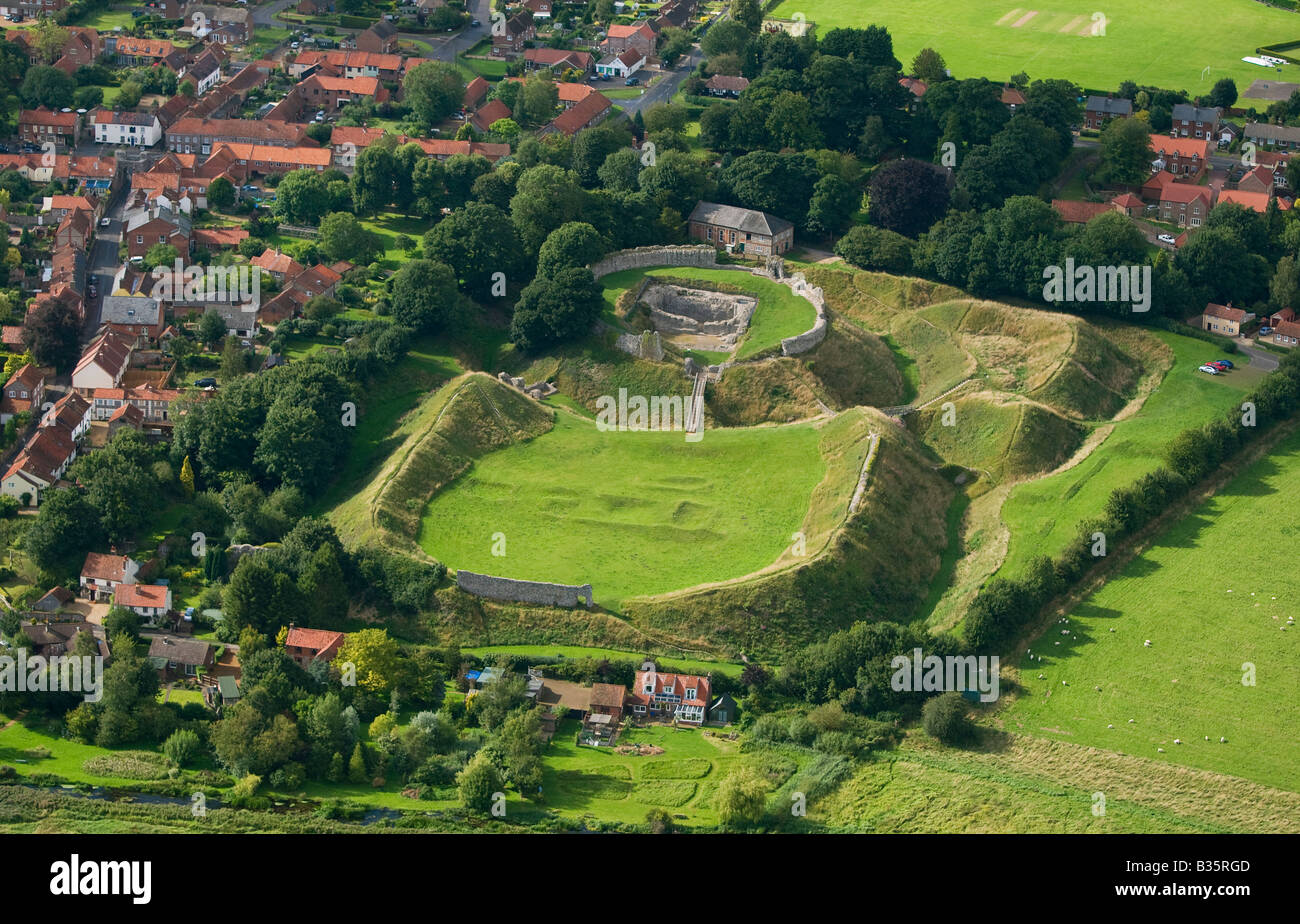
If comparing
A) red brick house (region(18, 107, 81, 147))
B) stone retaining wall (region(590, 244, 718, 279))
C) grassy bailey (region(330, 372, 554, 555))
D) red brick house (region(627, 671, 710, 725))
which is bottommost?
red brick house (region(627, 671, 710, 725))

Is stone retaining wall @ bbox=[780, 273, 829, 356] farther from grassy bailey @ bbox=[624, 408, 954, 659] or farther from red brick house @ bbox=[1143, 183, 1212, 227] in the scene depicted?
red brick house @ bbox=[1143, 183, 1212, 227]

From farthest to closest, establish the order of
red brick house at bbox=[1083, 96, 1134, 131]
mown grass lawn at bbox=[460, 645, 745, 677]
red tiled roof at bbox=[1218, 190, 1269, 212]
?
1. red brick house at bbox=[1083, 96, 1134, 131]
2. red tiled roof at bbox=[1218, 190, 1269, 212]
3. mown grass lawn at bbox=[460, 645, 745, 677]

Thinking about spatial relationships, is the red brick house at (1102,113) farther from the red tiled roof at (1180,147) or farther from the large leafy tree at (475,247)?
the large leafy tree at (475,247)

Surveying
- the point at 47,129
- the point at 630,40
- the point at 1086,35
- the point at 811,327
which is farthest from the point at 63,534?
the point at 1086,35

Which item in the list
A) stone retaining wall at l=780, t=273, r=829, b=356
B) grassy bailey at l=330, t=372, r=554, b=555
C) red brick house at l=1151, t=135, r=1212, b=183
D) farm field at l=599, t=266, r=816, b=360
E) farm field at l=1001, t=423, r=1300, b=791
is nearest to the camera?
farm field at l=1001, t=423, r=1300, b=791

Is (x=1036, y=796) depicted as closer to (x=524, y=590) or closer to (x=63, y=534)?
(x=524, y=590)

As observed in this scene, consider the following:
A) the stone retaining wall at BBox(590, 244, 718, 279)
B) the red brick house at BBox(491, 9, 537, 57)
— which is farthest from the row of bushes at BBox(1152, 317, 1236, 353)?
the red brick house at BBox(491, 9, 537, 57)
